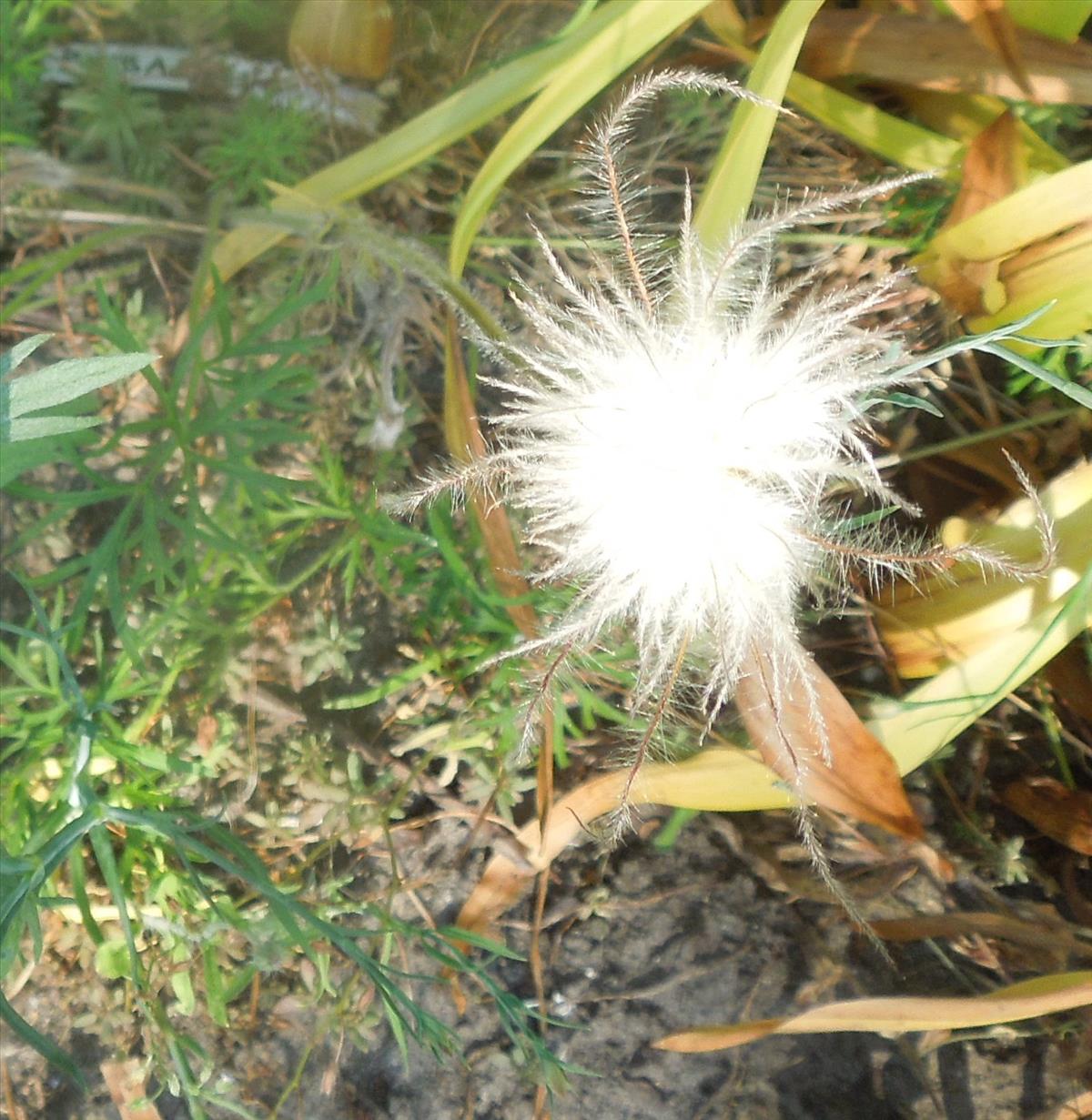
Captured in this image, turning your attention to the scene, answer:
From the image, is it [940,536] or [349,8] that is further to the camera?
[349,8]

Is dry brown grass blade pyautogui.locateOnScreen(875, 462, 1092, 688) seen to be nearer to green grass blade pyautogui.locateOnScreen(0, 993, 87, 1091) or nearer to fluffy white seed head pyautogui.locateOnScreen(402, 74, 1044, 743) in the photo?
fluffy white seed head pyautogui.locateOnScreen(402, 74, 1044, 743)

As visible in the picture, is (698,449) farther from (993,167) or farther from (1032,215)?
(993,167)

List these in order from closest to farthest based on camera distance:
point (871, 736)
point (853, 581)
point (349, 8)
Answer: point (871, 736), point (853, 581), point (349, 8)

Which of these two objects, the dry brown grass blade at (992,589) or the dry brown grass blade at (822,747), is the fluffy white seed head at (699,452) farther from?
the dry brown grass blade at (992,589)

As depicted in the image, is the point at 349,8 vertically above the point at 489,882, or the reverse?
the point at 349,8

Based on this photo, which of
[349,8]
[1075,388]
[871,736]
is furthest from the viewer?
[349,8]

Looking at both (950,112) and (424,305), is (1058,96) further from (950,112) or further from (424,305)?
(424,305)

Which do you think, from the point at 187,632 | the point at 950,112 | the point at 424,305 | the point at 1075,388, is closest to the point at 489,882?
the point at 187,632
